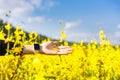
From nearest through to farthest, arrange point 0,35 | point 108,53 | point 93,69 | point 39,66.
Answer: point 39,66 → point 0,35 → point 93,69 → point 108,53

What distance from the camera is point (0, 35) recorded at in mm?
5441

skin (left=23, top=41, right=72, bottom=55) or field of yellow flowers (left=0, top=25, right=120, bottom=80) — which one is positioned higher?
skin (left=23, top=41, right=72, bottom=55)

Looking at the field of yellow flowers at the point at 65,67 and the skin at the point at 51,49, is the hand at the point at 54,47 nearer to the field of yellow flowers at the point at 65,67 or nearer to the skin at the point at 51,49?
the skin at the point at 51,49

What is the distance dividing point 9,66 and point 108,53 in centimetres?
457

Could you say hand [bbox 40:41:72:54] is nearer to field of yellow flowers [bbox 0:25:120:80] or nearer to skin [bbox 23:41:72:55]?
skin [bbox 23:41:72:55]

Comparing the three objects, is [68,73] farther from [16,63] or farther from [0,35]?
[16,63]

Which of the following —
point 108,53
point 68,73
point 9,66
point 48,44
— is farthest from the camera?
point 108,53

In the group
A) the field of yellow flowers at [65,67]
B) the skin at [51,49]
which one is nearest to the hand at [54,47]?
the skin at [51,49]

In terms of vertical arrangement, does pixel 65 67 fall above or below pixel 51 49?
below

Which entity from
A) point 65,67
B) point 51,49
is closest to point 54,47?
point 51,49

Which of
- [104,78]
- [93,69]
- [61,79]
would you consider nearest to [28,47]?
[61,79]

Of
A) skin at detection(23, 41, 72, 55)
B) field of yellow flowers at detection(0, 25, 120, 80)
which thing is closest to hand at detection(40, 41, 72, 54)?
skin at detection(23, 41, 72, 55)

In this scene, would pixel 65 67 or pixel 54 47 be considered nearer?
pixel 54 47

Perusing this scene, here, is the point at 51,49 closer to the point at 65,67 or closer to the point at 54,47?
the point at 54,47
